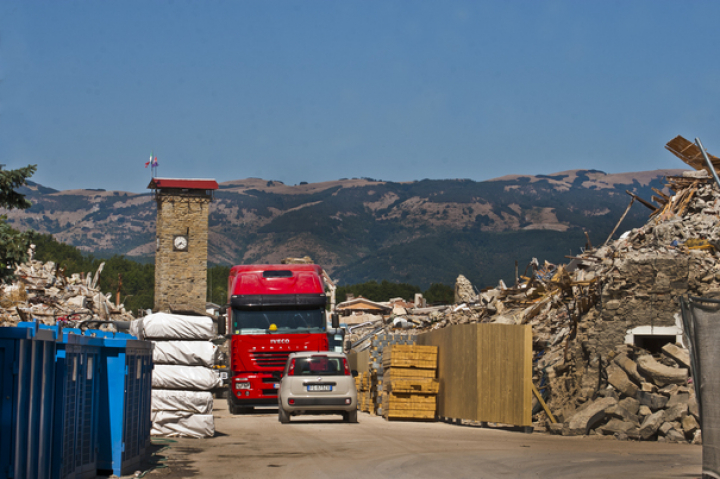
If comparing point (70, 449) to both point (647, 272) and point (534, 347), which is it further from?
point (534, 347)

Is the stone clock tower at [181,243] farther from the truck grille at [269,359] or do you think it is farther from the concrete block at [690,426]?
the concrete block at [690,426]

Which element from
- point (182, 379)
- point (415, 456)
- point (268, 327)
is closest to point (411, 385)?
point (268, 327)

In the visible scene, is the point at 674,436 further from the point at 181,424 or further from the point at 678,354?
the point at 181,424

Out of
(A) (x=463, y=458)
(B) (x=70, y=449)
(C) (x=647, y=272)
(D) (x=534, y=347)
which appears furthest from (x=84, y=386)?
(D) (x=534, y=347)

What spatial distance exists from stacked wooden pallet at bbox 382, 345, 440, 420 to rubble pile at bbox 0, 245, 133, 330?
47.0 ft

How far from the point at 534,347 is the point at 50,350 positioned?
15.8m

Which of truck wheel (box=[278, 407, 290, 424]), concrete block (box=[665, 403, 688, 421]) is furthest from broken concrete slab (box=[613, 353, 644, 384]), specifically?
truck wheel (box=[278, 407, 290, 424])

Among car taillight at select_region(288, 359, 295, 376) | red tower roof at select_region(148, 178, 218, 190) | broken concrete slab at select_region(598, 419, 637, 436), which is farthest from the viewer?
red tower roof at select_region(148, 178, 218, 190)

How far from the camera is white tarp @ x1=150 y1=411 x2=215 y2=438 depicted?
14.8 metres

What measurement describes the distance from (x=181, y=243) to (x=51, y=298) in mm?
27748

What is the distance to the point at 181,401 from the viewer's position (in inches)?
587

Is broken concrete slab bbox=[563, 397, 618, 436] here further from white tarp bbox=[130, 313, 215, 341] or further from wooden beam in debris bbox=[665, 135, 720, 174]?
wooden beam in debris bbox=[665, 135, 720, 174]

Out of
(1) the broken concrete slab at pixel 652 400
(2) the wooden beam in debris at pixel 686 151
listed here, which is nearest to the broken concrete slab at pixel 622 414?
(1) the broken concrete slab at pixel 652 400

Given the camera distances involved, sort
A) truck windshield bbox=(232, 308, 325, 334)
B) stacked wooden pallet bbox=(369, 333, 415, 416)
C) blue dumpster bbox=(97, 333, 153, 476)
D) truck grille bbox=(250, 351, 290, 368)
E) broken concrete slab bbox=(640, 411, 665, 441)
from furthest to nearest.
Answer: stacked wooden pallet bbox=(369, 333, 415, 416) → truck windshield bbox=(232, 308, 325, 334) → truck grille bbox=(250, 351, 290, 368) → broken concrete slab bbox=(640, 411, 665, 441) → blue dumpster bbox=(97, 333, 153, 476)
